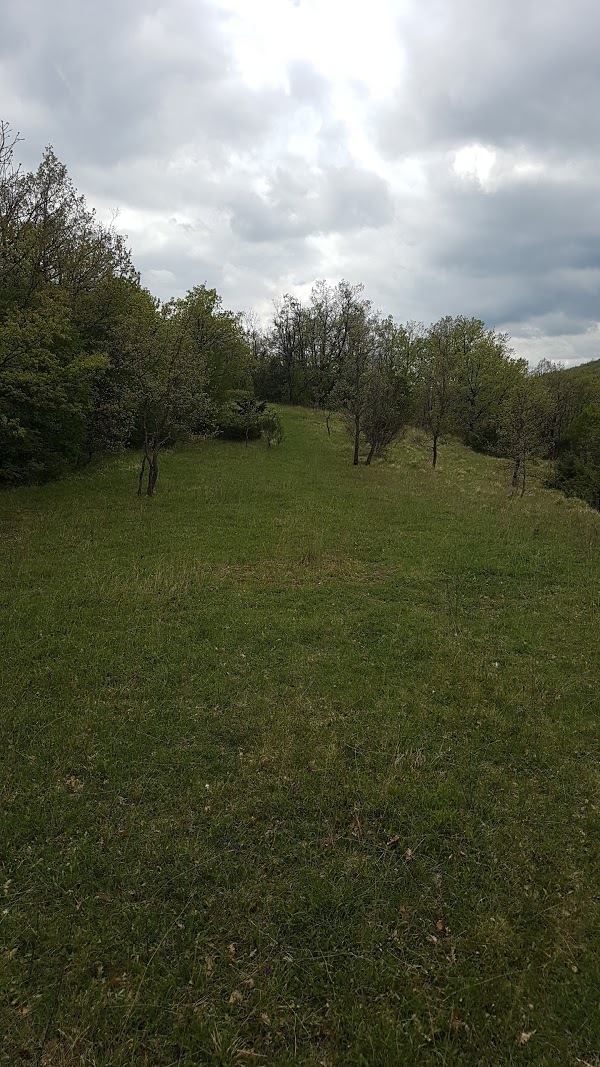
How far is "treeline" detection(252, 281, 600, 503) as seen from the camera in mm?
33969

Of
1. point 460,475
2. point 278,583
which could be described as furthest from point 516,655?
point 460,475

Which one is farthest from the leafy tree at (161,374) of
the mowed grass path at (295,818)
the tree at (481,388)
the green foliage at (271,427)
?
the tree at (481,388)

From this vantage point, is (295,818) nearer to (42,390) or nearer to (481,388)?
(42,390)

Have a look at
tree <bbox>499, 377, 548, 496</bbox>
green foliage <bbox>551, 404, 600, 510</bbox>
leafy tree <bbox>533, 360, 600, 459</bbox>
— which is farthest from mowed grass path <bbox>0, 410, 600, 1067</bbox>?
leafy tree <bbox>533, 360, 600, 459</bbox>

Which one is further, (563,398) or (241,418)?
(563,398)

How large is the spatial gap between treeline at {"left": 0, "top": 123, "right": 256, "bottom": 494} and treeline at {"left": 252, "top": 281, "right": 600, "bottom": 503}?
14.8 m

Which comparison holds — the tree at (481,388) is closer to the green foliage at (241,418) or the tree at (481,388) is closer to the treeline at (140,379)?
the treeline at (140,379)

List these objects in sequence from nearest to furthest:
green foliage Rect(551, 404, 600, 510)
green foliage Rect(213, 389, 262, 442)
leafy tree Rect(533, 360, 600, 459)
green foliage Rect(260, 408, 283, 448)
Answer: green foliage Rect(551, 404, 600, 510) < green foliage Rect(260, 408, 283, 448) < green foliage Rect(213, 389, 262, 442) < leafy tree Rect(533, 360, 600, 459)

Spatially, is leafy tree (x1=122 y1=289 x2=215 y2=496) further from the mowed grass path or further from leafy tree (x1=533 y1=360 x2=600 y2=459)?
leafy tree (x1=533 y1=360 x2=600 y2=459)

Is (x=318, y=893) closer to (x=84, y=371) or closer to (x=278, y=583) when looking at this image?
(x=278, y=583)

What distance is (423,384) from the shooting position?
50.4 m

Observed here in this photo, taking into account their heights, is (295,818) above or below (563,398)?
below

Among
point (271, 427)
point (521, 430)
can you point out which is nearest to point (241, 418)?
point (271, 427)

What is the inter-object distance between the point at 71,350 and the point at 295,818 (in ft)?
84.2
